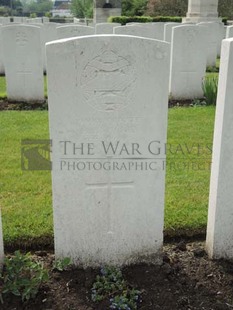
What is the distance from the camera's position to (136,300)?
2.40 meters

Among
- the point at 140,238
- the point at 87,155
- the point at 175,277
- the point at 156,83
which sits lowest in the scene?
the point at 175,277

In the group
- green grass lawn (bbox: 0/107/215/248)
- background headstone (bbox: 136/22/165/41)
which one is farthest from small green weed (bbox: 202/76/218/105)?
background headstone (bbox: 136/22/165/41)

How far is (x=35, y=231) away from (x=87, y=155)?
0.94 m

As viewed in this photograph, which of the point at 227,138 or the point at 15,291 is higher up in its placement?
the point at 227,138

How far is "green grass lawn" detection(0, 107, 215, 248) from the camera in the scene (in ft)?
10.5

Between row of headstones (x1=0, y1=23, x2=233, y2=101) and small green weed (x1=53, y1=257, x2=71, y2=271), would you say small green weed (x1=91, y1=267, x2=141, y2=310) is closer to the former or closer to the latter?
small green weed (x1=53, y1=257, x2=71, y2=271)

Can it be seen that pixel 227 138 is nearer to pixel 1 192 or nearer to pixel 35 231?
pixel 35 231

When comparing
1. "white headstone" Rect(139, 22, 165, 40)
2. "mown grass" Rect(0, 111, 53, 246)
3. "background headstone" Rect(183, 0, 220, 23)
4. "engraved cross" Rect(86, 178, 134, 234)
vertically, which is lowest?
"mown grass" Rect(0, 111, 53, 246)

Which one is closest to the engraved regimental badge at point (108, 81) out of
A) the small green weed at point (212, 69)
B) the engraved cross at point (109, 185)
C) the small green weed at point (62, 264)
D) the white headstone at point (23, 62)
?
the engraved cross at point (109, 185)

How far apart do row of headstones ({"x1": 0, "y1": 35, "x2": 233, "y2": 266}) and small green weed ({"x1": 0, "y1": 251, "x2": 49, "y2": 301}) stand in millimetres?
194

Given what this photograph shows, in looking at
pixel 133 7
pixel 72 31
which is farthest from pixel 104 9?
pixel 72 31

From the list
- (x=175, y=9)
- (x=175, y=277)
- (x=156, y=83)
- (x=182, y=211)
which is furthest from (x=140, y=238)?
(x=175, y=9)

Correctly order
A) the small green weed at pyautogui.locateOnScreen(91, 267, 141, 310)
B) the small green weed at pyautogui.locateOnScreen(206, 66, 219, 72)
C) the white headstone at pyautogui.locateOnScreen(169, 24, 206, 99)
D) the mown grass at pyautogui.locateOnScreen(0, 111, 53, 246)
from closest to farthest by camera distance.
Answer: the small green weed at pyautogui.locateOnScreen(91, 267, 141, 310), the mown grass at pyautogui.locateOnScreen(0, 111, 53, 246), the white headstone at pyautogui.locateOnScreen(169, 24, 206, 99), the small green weed at pyautogui.locateOnScreen(206, 66, 219, 72)

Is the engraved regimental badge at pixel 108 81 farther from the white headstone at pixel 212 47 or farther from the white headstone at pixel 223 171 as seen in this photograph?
the white headstone at pixel 212 47
